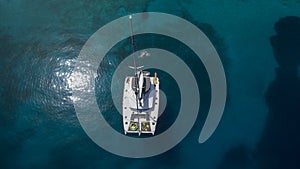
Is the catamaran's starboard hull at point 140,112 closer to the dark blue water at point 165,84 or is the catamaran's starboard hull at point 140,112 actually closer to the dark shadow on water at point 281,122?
the dark blue water at point 165,84

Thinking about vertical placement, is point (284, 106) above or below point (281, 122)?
above

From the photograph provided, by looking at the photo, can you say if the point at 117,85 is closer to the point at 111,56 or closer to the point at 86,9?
the point at 111,56

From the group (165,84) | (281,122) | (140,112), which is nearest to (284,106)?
(281,122)

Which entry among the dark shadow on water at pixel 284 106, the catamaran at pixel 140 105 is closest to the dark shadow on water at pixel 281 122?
the dark shadow on water at pixel 284 106

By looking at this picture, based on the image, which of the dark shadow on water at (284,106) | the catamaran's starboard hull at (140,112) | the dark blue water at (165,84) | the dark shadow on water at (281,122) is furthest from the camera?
the dark blue water at (165,84)

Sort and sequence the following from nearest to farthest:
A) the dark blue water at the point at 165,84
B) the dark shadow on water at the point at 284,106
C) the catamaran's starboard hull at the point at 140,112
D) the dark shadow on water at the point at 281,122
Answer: the dark shadow on water at the point at 281,122
the dark shadow on water at the point at 284,106
the catamaran's starboard hull at the point at 140,112
the dark blue water at the point at 165,84

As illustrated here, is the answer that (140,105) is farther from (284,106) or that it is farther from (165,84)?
(284,106)

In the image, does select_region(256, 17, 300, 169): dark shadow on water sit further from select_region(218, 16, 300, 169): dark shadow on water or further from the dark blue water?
the dark blue water
